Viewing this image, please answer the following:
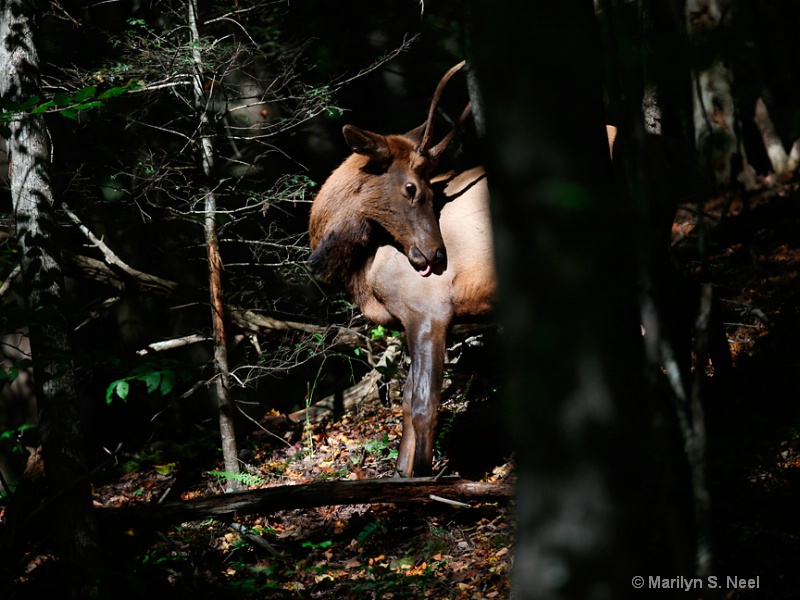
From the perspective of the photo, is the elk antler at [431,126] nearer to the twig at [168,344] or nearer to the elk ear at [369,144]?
the elk ear at [369,144]

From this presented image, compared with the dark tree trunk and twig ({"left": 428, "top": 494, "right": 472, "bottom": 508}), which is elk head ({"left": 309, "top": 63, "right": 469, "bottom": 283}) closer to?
twig ({"left": 428, "top": 494, "right": 472, "bottom": 508})

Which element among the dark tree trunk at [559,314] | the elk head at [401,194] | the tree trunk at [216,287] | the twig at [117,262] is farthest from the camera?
the twig at [117,262]

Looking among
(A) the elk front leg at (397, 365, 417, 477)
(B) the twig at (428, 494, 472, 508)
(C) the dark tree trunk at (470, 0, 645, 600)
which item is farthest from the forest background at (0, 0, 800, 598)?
(A) the elk front leg at (397, 365, 417, 477)

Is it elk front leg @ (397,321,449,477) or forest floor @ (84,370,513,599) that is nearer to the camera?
forest floor @ (84,370,513,599)

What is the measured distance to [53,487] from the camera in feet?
13.6

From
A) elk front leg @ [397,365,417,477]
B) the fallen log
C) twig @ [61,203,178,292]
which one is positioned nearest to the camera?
the fallen log

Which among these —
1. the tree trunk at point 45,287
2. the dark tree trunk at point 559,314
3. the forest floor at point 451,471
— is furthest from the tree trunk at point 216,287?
the dark tree trunk at point 559,314

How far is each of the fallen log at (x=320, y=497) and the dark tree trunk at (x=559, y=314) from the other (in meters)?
3.82

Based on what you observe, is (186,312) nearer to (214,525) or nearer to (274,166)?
(274,166)

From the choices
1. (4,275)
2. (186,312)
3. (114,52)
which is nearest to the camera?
(4,275)

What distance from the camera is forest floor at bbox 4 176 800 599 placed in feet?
13.2

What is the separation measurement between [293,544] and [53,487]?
82.0 inches

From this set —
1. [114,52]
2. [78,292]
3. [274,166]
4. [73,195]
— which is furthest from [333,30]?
[78,292]

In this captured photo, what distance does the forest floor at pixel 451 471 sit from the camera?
404 cm
